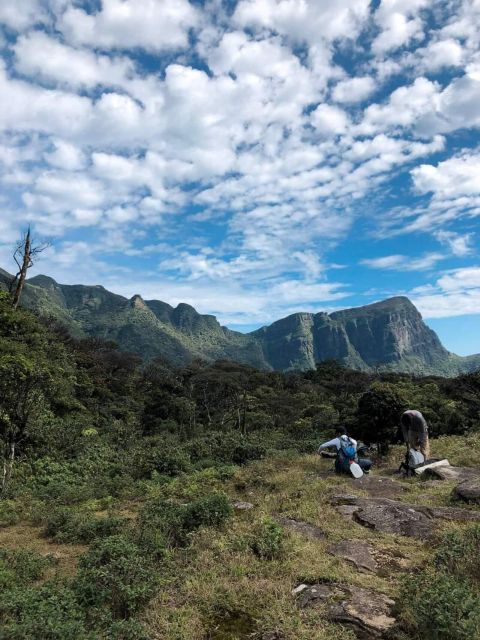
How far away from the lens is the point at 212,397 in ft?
147

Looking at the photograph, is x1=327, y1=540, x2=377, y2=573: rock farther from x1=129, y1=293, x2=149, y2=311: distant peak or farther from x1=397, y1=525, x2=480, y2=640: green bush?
x1=129, y1=293, x2=149, y2=311: distant peak

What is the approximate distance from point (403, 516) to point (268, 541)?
2.78m

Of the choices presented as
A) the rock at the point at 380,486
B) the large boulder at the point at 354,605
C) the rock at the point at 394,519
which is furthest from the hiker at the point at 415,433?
the large boulder at the point at 354,605

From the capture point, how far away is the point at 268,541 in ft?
19.8

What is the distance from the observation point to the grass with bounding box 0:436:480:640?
4336mm

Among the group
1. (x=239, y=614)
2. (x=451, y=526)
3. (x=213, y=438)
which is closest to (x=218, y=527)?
(x=239, y=614)

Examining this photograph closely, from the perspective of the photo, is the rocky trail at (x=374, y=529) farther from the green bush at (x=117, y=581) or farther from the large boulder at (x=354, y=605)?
the green bush at (x=117, y=581)

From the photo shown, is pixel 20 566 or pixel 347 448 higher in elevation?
pixel 347 448

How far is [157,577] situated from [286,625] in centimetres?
178

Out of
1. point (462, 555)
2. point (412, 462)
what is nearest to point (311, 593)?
point (462, 555)

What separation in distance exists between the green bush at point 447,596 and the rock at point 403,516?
165 cm

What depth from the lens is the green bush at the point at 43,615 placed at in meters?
3.82

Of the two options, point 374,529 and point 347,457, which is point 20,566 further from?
point 347,457

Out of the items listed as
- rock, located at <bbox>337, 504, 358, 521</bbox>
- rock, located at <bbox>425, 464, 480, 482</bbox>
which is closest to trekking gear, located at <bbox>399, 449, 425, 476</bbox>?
rock, located at <bbox>425, 464, 480, 482</bbox>
